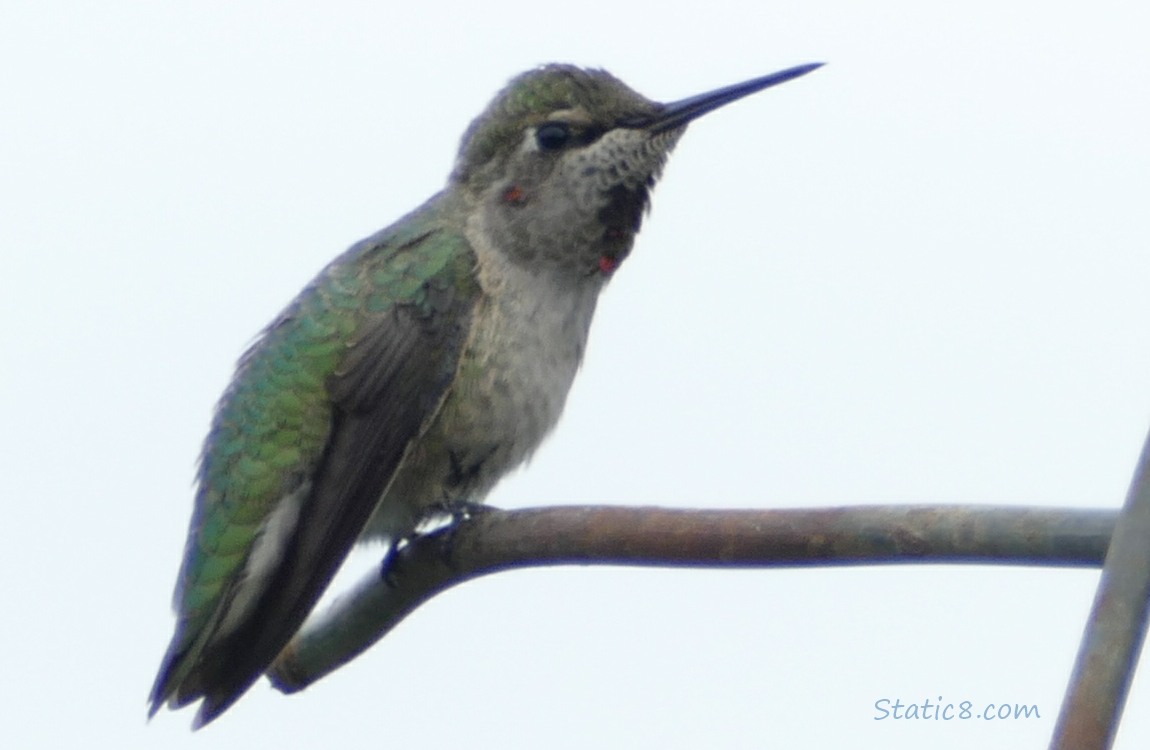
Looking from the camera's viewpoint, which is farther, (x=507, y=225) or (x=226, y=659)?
(x=507, y=225)

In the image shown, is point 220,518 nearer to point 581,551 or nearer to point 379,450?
point 379,450

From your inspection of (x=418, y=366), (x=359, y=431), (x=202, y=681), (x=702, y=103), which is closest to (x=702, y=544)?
(x=202, y=681)

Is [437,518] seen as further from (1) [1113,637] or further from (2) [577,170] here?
(1) [1113,637]

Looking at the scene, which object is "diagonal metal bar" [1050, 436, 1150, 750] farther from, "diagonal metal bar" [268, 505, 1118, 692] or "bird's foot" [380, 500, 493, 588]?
"bird's foot" [380, 500, 493, 588]

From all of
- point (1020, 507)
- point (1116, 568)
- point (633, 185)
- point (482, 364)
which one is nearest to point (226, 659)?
point (482, 364)

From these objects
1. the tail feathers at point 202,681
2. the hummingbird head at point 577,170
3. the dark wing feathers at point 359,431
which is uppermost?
the hummingbird head at point 577,170

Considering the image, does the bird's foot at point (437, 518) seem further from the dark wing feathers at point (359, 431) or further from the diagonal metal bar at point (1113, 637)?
the diagonal metal bar at point (1113, 637)

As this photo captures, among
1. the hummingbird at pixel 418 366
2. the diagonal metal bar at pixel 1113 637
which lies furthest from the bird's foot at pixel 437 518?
the diagonal metal bar at pixel 1113 637

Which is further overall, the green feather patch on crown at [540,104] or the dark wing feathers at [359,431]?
the green feather patch on crown at [540,104]
